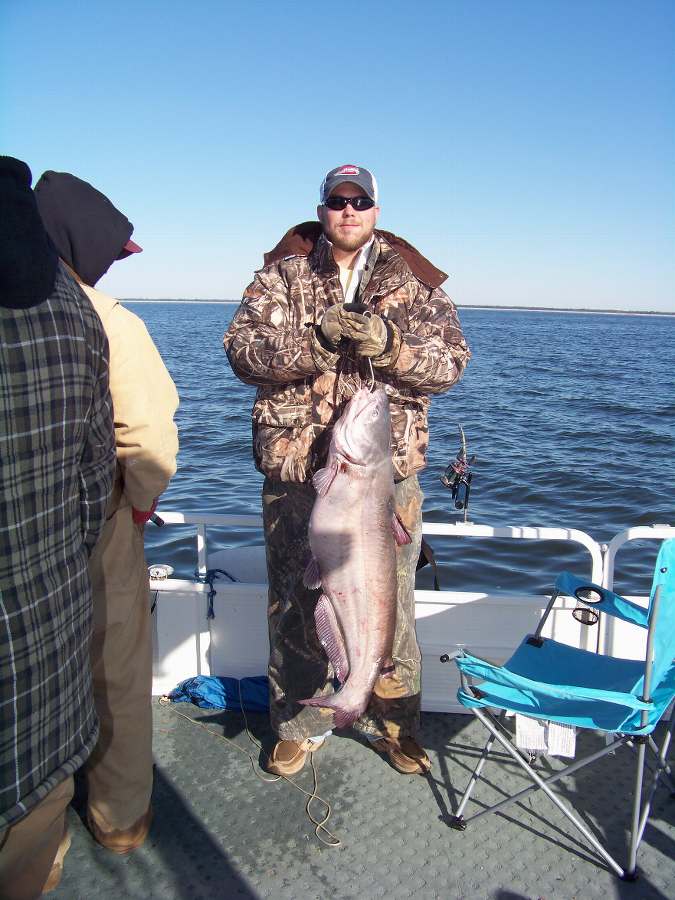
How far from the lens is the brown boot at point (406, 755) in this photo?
3883 millimetres

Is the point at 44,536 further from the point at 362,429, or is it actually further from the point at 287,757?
the point at 287,757

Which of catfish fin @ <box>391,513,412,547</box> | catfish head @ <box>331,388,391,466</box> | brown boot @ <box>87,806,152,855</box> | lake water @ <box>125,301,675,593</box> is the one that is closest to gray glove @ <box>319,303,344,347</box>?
catfish head @ <box>331,388,391,466</box>

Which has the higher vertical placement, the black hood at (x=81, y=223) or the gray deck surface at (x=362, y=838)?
the black hood at (x=81, y=223)

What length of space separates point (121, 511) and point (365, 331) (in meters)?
1.28

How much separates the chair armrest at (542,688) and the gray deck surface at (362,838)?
74 cm

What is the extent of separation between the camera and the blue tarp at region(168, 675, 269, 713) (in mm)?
4402

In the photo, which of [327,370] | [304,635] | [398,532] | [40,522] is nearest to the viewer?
[40,522]

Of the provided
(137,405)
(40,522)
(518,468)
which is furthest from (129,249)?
(518,468)

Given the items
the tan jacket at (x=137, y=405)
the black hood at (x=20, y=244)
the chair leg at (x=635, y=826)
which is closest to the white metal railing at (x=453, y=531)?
the chair leg at (x=635, y=826)

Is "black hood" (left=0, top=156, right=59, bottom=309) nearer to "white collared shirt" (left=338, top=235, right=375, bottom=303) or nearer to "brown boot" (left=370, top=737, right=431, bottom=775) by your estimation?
"white collared shirt" (left=338, top=235, right=375, bottom=303)

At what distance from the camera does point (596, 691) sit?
3.02 metres

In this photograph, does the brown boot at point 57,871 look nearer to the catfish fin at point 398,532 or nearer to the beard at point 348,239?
the catfish fin at point 398,532

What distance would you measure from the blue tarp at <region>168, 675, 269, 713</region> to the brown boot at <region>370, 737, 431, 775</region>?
Answer: 79cm

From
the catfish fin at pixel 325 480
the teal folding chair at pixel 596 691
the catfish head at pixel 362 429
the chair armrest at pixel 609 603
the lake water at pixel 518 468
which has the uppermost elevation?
the catfish head at pixel 362 429
